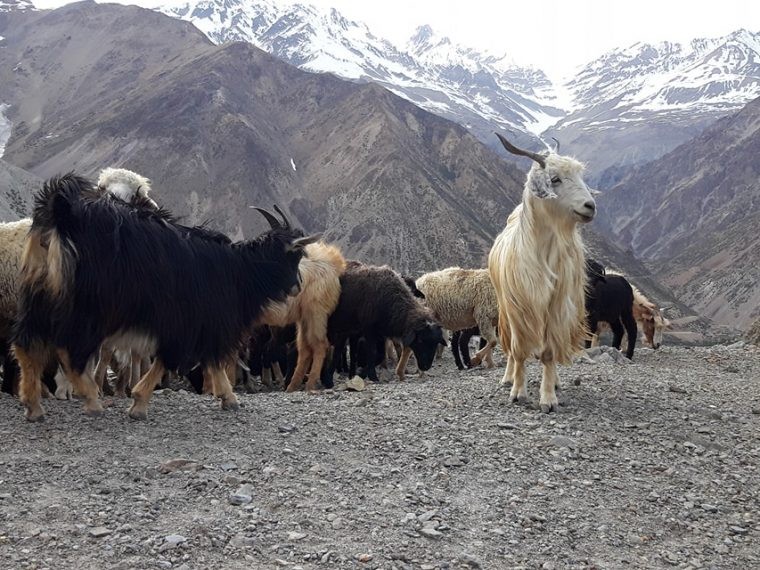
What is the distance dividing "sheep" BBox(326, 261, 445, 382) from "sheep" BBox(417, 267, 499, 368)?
2.86 m

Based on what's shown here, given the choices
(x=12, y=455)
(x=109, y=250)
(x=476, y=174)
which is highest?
(x=476, y=174)

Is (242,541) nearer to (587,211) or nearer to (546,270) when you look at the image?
(546,270)

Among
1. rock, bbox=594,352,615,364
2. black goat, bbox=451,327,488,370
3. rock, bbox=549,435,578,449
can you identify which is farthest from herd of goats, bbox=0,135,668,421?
black goat, bbox=451,327,488,370

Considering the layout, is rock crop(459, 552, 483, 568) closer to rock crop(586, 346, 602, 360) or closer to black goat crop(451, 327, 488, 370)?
rock crop(586, 346, 602, 360)

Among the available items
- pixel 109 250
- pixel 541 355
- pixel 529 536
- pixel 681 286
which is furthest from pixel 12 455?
pixel 681 286

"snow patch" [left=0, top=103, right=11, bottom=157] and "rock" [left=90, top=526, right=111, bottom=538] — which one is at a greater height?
"snow patch" [left=0, top=103, right=11, bottom=157]

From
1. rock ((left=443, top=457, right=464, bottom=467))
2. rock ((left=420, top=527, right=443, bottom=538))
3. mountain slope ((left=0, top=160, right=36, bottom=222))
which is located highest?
mountain slope ((left=0, top=160, right=36, bottom=222))

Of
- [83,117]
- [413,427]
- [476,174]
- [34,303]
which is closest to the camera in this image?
[34,303]

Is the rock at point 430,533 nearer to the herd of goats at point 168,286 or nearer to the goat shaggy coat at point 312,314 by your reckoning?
the herd of goats at point 168,286

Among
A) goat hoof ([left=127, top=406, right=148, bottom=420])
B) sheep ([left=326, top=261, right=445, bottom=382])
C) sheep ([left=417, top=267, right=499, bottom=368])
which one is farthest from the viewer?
sheep ([left=417, top=267, right=499, bottom=368])

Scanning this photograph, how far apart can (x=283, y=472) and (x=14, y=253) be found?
13.0ft

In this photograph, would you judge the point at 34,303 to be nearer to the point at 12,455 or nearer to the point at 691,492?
the point at 12,455

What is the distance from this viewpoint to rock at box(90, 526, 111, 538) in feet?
13.6

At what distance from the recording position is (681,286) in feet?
343
